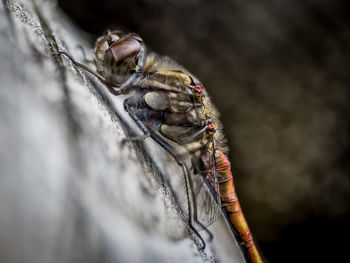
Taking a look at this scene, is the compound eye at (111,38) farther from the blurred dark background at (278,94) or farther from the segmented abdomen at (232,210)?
the blurred dark background at (278,94)

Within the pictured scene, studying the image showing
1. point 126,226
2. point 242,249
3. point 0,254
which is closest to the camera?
point 0,254

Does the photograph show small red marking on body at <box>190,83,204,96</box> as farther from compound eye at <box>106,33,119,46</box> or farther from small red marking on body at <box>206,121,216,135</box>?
compound eye at <box>106,33,119,46</box>

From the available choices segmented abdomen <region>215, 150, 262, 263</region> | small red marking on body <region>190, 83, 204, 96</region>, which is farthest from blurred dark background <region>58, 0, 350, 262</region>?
small red marking on body <region>190, 83, 204, 96</region>

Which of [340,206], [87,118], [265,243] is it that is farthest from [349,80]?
[87,118]

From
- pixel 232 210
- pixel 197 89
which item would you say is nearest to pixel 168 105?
pixel 197 89

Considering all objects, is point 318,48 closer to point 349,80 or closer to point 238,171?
point 349,80

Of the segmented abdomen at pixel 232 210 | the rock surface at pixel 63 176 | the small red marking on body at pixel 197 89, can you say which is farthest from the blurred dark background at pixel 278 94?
the rock surface at pixel 63 176

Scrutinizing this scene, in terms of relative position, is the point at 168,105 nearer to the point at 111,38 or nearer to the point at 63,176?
the point at 111,38
